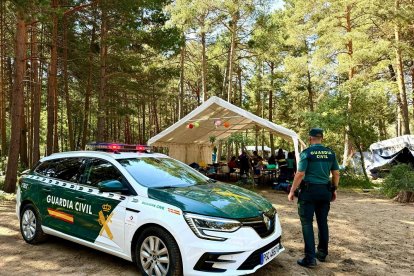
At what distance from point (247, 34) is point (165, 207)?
58.4ft

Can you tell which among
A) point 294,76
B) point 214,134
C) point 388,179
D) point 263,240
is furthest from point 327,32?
point 263,240

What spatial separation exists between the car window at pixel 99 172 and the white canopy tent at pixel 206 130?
24.2 ft

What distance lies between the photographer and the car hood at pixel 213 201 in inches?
143

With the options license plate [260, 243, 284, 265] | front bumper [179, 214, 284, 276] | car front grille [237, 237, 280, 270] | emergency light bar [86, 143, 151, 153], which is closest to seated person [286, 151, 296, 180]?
emergency light bar [86, 143, 151, 153]

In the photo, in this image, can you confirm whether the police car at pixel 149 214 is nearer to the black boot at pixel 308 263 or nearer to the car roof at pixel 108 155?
the car roof at pixel 108 155

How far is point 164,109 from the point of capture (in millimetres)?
39781

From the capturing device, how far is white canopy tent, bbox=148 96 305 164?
1159cm

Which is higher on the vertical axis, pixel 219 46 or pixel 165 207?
pixel 219 46

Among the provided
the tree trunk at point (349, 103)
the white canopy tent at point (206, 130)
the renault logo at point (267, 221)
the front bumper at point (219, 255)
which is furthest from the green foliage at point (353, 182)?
the front bumper at point (219, 255)

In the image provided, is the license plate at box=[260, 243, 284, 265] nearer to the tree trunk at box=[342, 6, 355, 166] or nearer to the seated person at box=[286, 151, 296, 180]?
the seated person at box=[286, 151, 296, 180]

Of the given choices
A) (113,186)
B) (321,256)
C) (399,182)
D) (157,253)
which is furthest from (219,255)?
(399,182)

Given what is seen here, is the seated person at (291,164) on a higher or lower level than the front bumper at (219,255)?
higher

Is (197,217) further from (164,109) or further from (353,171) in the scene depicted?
(164,109)

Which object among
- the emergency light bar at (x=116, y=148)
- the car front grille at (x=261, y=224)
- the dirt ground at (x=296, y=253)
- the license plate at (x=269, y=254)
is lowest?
the dirt ground at (x=296, y=253)
